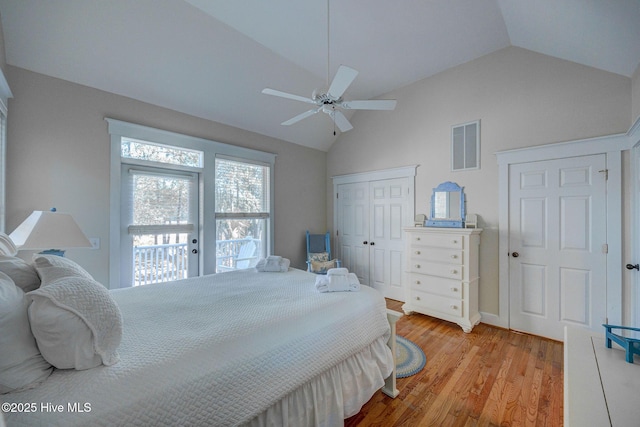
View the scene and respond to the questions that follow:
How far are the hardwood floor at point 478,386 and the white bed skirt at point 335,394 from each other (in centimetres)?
23

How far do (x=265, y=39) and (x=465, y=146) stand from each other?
8.99 feet

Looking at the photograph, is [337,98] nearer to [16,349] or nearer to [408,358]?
[16,349]

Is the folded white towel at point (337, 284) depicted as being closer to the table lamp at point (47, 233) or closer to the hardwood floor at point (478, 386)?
the hardwood floor at point (478, 386)

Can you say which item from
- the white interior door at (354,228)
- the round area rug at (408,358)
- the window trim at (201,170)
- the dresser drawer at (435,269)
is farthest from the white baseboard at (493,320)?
the window trim at (201,170)

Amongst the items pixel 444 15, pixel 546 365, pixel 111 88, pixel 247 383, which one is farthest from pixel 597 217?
pixel 111 88

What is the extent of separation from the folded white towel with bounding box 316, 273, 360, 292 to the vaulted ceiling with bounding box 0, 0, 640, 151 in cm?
214

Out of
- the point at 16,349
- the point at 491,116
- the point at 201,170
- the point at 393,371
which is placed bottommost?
the point at 393,371

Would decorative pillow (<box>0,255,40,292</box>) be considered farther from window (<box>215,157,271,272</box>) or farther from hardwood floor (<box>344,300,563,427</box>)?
window (<box>215,157,271,272</box>)

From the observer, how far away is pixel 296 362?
1289 mm

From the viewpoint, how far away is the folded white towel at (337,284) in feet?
6.40

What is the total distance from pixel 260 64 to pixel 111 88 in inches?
62.3

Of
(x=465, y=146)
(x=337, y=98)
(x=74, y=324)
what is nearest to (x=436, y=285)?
(x=465, y=146)

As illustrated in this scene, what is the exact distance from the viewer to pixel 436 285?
3203mm

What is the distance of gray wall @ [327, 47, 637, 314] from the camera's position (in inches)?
101
